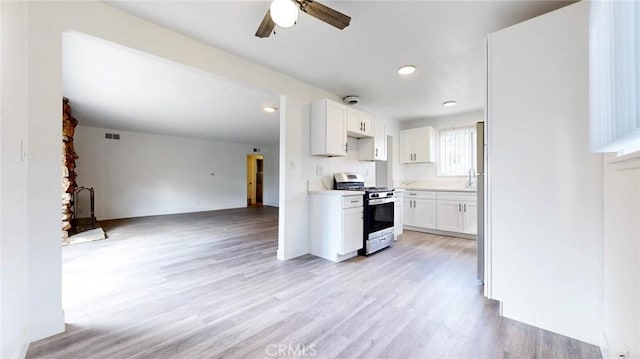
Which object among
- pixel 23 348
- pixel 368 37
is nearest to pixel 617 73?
pixel 368 37

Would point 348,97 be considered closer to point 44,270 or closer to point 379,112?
point 379,112

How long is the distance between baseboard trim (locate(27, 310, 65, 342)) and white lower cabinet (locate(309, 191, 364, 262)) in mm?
2389

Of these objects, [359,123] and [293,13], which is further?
[359,123]

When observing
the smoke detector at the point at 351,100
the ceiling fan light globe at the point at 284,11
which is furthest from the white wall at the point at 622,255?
the smoke detector at the point at 351,100

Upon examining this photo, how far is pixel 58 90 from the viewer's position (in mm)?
1656

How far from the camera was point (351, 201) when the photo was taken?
3.21 m

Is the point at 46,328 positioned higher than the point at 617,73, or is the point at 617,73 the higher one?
the point at 617,73

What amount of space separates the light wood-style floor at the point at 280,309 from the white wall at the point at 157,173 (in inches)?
141

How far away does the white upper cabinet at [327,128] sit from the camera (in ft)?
10.8

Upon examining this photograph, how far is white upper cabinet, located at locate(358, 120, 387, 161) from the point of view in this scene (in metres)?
4.19

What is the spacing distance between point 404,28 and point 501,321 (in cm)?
243

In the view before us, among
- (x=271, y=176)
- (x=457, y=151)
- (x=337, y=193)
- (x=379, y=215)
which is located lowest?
(x=379, y=215)

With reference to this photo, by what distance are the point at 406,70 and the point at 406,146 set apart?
8.52 ft

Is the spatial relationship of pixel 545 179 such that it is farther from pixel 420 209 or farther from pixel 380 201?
pixel 420 209
